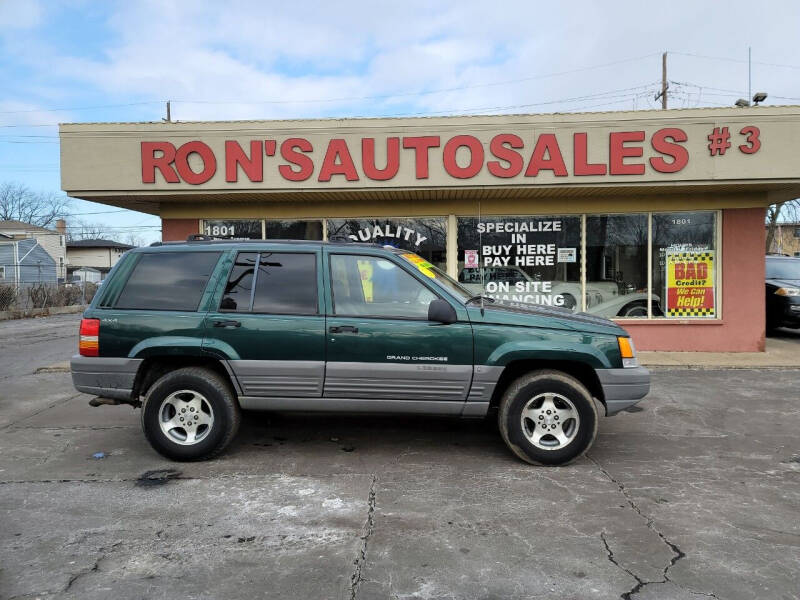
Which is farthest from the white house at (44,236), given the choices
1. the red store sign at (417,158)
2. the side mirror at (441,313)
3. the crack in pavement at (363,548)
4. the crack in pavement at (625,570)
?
A: the crack in pavement at (625,570)

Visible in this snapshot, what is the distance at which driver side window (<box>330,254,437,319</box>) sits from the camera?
479 centimetres

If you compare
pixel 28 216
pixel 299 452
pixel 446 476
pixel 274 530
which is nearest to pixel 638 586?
pixel 446 476

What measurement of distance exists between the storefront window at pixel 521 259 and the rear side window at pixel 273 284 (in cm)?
658

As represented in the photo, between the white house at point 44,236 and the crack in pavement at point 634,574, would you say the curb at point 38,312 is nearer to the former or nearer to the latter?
the crack in pavement at point 634,574

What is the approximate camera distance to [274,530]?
11.8ft

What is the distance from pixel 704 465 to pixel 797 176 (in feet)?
23.4

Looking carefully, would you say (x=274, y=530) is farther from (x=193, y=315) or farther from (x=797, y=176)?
(x=797, y=176)

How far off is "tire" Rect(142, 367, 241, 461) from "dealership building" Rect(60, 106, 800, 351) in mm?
6046

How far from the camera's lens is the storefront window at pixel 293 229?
37.2 ft

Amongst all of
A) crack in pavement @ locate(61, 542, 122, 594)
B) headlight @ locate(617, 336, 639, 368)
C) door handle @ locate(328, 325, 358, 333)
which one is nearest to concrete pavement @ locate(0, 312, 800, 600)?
crack in pavement @ locate(61, 542, 122, 594)

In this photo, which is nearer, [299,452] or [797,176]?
[299,452]

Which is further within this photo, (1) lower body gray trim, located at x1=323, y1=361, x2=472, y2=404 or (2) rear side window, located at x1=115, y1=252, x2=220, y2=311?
(2) rear side window, located at x1=115, y1=252, x2=220, y2=311

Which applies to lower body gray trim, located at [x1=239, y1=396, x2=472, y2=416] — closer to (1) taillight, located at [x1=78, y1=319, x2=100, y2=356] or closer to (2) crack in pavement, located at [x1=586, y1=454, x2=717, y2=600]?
(1) taillight, located at [x1=78, y1=319, x2=100, y2=356]

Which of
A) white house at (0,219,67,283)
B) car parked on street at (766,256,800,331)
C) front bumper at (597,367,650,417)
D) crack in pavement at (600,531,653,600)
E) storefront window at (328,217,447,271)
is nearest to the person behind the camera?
crack in pavement at (600,531,653,600)
